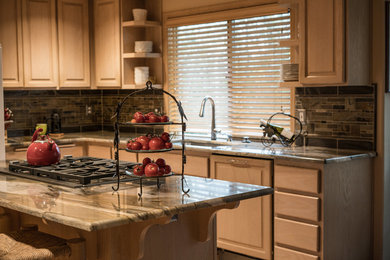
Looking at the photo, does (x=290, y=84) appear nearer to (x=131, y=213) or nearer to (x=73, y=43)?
(x=131, y=213)

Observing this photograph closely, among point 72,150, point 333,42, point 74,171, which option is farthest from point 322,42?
point 72,150

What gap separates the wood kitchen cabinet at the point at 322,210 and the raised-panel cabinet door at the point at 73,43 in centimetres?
279

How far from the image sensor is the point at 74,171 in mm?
3068

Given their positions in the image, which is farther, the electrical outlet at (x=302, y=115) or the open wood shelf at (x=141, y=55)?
the open wood shelf at (x=141, y=55)

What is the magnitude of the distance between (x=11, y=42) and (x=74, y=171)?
2827mm

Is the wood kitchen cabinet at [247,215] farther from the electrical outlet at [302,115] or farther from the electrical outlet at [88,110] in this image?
the electrical outlet at [88,110]

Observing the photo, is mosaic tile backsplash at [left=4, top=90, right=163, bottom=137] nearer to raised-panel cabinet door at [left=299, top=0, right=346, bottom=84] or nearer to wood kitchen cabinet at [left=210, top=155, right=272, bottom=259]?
wood kitchen cabinet at [left=210, top=155, right=272, bottom=259]

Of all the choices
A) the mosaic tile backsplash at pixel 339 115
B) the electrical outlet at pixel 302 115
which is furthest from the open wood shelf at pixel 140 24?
the electrical outlet at pixel 302 115

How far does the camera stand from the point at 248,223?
429cm

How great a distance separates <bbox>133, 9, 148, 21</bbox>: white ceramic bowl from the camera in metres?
5.62

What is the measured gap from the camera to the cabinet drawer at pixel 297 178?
3.76 m

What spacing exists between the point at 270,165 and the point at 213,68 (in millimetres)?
1566

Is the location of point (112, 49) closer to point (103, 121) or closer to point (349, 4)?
point (103, 121)

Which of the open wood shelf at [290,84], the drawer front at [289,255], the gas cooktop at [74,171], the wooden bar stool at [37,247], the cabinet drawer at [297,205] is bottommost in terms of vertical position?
the drawer front at [289,255]
